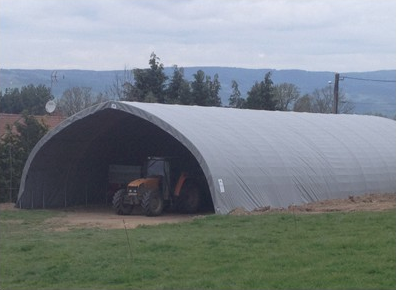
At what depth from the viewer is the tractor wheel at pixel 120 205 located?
2780 cm

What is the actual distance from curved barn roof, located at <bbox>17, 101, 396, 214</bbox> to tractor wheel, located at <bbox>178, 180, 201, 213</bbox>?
1357mm

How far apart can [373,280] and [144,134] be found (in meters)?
22.5

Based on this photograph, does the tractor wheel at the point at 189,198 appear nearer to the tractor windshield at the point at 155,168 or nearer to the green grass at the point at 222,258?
the tractor windshield at the point at 155,168

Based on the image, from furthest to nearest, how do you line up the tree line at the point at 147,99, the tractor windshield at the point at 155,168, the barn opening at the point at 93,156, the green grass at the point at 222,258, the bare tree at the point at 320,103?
1. the bare tree at the point at 320,103
2. the tree line at the point at 147,99
3. the barn opening at the point at 93,156
4. the tractor windshield at the point at 155,168
5. the green grass at the point at 222,258

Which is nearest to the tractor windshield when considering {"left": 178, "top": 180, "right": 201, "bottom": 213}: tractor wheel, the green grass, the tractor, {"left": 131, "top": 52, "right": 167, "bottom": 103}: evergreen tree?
the tractor

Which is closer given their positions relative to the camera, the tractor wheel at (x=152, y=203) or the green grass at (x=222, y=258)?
the green grass at (x=222, y=258)

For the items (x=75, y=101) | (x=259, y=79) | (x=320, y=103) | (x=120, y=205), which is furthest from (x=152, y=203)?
(x=259, y=79)

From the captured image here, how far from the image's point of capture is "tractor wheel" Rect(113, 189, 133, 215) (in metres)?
27.8

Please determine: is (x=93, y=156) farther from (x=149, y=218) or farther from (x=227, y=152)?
(x=227, y=152)

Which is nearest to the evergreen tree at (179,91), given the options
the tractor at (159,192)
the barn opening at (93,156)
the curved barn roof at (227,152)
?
the curved barn roof at (227,152)

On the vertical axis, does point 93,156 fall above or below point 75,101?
below

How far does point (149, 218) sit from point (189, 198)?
2365 mm

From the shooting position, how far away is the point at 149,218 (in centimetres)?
2655

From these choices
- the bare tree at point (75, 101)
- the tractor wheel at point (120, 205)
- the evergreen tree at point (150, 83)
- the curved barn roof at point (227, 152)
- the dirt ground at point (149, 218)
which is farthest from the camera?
the bare tree at point (75, 101)
